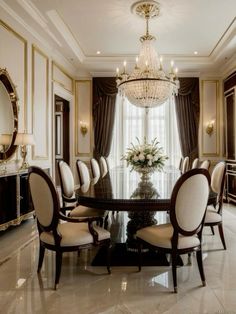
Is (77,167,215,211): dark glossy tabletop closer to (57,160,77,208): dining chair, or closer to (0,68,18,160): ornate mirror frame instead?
(57,160,77,208): dining chair

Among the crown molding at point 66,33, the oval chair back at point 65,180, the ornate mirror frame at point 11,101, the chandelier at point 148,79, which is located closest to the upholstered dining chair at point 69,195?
the oval chair back at point 65,180

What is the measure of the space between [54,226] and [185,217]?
1014 millimetres

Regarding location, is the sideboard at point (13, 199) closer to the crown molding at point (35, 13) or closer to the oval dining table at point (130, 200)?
the oval dining table at point (130, 200)

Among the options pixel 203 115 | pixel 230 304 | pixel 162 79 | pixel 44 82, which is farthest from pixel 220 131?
pixel 230 304

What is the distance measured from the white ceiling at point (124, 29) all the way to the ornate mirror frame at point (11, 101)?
0.88 meters

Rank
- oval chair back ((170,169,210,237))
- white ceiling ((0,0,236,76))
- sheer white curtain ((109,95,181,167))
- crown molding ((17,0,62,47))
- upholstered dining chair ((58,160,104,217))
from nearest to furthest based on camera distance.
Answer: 1. oval chair back ((170,169,210,237))
2. upholstered dining chair ((58,160,104,217))
3. crown molding ((17,0,62,47))
4. white ceiling ((0,0,236,76))
5. sheer white curtain ((109,95,181,167))

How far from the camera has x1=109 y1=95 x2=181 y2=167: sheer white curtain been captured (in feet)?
23.7

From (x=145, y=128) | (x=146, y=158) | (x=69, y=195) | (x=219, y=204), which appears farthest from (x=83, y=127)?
(x=219, y=204)

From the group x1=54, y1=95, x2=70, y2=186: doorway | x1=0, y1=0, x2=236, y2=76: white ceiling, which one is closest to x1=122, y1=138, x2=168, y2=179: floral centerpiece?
x1=0, y1=0, x2=236, y2=76: white ceiling

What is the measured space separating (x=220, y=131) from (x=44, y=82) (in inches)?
173

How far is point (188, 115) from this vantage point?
707 cm

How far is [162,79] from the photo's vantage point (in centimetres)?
431

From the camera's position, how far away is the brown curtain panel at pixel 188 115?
23.2ft

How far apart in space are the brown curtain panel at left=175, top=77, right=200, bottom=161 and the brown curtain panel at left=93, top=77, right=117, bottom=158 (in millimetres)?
1658
